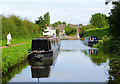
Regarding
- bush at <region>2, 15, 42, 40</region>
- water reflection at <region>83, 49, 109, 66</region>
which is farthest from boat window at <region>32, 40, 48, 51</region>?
bush at <region>2, 15, 42, 40</region>

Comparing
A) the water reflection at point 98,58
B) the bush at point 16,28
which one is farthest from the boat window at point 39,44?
the bush at point 16,28

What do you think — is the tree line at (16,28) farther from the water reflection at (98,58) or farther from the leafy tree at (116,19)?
the leafy tree at (116,19)

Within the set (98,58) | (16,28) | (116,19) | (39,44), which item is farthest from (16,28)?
(116,19)

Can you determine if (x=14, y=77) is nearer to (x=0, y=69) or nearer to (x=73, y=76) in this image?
(x=0, y=69)

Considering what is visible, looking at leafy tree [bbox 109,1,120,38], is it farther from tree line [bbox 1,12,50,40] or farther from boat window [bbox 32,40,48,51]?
tree line [bbox 1,12,50,40]

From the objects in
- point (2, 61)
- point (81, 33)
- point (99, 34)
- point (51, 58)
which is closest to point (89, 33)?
point (99, 34)

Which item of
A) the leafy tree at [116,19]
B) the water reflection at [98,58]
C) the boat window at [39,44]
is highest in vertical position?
the leafy tree at [116,19]

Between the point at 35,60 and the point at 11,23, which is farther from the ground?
the point at 11,23

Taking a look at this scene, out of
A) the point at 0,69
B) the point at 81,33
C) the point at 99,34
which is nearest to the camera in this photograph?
the point at 0,69

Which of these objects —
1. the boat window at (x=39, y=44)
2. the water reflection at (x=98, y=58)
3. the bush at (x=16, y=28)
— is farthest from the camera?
the bush at (x=16, y=28)

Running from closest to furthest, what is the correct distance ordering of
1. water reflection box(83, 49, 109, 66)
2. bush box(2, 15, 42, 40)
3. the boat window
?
water reflection box(83, 49, 109, 66) < the boat window < bush box(2, 15, 42, 40)

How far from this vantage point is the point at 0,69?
11.4 meters

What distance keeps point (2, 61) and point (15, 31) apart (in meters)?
26.2

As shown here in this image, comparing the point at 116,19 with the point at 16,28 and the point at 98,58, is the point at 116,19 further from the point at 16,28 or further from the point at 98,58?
the point at 16,28
